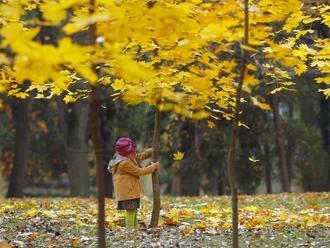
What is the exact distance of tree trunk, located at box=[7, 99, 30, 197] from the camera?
2147cm

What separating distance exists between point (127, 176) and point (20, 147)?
1400 centimetres

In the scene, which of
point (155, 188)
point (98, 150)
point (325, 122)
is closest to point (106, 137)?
point (325, 122)

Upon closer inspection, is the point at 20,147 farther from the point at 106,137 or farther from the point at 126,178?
the point at 126,178

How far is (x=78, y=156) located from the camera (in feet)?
68.3

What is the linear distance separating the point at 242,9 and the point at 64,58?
191cm

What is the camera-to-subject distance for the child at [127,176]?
8.27 meters

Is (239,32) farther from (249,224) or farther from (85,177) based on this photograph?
(85,177)

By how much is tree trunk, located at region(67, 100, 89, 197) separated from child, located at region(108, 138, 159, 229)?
1235 cm

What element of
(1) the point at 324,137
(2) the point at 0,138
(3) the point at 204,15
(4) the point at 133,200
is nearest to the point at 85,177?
(2) the point at 0,138

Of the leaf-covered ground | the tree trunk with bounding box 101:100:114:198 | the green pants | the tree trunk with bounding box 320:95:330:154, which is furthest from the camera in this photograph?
the tree trunk with bounding box 320:95:330:154

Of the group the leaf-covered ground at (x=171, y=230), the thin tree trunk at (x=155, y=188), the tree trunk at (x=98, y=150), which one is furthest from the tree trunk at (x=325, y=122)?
the tree trunk at (x=98, y=150)

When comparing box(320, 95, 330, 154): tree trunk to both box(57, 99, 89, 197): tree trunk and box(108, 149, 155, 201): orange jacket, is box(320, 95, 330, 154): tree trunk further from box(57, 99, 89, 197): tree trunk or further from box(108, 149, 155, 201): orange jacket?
box(108, 149, 155, 201): orange jacket

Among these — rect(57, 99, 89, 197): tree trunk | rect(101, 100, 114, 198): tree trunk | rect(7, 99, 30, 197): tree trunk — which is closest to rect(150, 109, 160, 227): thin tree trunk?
rect(57, 99, 89, 197): tree trunk

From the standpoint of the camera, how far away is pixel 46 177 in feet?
99.6
